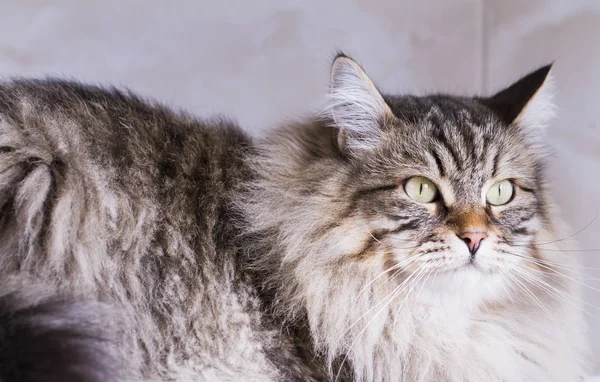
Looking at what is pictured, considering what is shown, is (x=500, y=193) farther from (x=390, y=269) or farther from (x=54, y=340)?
(x=54, y=340)

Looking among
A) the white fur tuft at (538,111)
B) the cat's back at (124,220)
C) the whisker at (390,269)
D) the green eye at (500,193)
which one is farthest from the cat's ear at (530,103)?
the cat's back at (124,220)

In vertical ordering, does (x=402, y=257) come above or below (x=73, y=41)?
below

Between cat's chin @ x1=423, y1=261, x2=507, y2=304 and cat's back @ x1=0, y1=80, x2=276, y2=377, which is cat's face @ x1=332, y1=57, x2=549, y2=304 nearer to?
cat's chin @ x1=423, y1=261, x2=507, y2=304

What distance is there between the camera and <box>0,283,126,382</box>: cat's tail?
3.14ft

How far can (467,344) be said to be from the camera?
133cm

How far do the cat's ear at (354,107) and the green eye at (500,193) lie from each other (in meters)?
0.26

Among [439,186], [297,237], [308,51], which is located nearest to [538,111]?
[439,186]

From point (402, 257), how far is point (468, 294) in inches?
6.7

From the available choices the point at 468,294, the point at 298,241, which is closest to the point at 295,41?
the point at 298,241

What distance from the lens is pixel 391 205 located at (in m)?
1.28

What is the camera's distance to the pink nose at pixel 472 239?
123cm

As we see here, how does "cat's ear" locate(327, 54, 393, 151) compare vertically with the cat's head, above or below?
above

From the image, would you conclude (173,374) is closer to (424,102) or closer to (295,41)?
(424,102)

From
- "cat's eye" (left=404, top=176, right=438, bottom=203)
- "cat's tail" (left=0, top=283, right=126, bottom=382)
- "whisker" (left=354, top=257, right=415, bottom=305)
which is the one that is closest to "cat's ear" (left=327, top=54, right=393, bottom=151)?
"cat's eye" (left=404, top=176, right=438, bottom=203)
